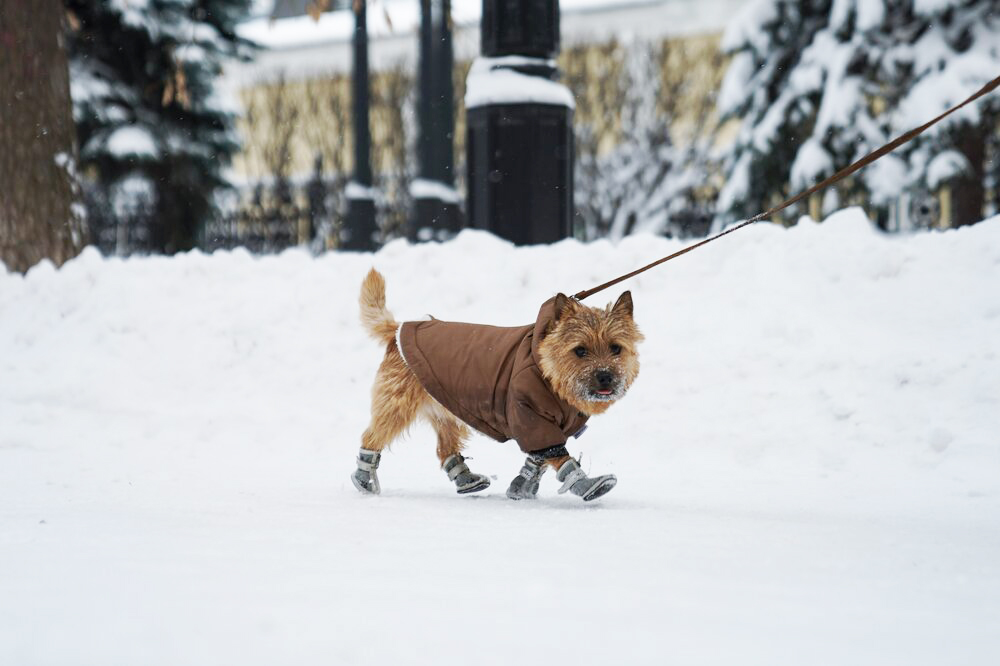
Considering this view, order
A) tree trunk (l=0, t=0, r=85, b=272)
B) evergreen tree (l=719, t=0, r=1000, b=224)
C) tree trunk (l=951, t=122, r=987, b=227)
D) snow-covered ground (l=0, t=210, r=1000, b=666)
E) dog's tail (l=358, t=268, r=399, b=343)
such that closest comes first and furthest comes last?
snow-covered ground (l=0, t=210, r=1000, b=666) → dog's tail (l=358, t=268, r=399, b=343) → tree trunk (l=0, t=0, r=85, b=272) → evergreen tree (l=719, t=0, r=1000, b=224) → tree trunk (l=951, t=122, r=987, b=227)

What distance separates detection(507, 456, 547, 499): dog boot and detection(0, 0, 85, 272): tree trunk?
6589 millimetres

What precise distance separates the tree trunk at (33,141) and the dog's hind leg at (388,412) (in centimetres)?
596

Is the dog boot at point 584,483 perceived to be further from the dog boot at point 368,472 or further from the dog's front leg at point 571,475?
the dog boot at point 368,472

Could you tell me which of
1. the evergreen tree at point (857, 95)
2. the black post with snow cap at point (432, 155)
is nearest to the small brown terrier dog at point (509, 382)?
the evergreen tree at point (857, 95)

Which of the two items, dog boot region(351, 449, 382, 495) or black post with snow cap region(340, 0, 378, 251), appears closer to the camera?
dog boot region(351, 449, 382, 495)

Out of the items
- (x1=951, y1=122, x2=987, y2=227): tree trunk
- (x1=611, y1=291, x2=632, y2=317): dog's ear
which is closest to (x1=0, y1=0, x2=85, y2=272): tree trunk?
(x1=611, y1=291, x2=632, y2=317): dog's ear

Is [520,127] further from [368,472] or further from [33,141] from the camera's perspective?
[33,141]

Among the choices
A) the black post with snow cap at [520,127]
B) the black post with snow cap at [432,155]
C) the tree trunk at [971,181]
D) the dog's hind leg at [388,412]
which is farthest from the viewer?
the black post with snow cap at [432,155]

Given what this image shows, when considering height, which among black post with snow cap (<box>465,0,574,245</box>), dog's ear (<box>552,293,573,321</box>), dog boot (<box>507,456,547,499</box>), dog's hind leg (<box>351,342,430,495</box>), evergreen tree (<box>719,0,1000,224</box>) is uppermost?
Result: evergreen tree (<box>719,0,1000,224</box>)

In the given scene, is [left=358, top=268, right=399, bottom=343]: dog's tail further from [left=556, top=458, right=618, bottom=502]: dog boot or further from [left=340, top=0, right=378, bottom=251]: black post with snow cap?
[left=340, top=0, right=378, bottom=251]: black post with snow cap

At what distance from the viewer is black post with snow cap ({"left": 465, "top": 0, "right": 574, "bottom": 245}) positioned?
8.10 m

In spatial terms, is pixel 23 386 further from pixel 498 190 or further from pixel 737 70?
pixel 737 70

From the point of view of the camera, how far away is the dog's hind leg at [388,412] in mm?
4836

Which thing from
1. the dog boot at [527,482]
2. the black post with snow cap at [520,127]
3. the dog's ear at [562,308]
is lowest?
the dog boot at [527,482]
